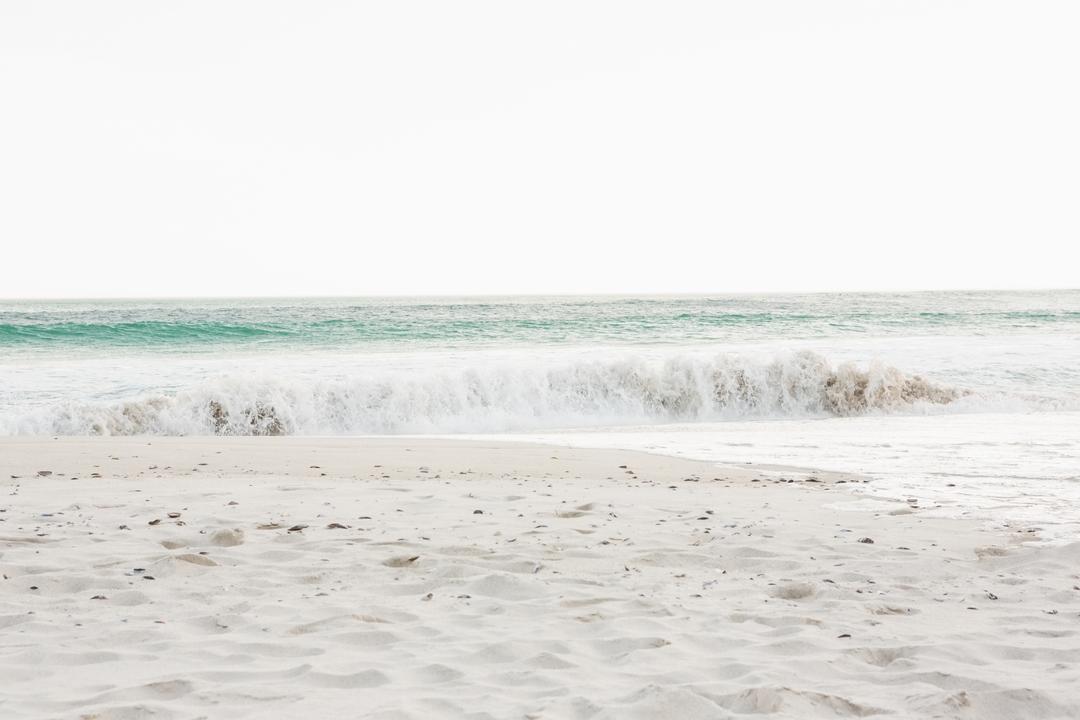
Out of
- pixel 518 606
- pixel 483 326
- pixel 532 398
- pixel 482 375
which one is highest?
pixel 483 326

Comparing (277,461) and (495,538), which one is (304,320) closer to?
(277,461)

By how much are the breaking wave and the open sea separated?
0.10ft

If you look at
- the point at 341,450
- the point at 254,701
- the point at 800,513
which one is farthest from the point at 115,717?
the point at 341,450

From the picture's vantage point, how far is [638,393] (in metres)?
15.6

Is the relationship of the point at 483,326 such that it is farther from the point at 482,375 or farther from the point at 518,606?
the point at 518,606

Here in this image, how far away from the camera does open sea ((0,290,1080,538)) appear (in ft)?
27.3

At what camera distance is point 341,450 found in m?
8.93

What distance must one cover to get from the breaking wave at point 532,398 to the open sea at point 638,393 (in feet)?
0.10

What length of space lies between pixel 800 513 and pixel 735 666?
2.82 m

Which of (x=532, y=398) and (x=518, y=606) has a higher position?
(x=518, y=606)

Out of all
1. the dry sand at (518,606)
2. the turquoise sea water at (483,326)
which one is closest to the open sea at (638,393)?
the turquoise sea water at (483,326)

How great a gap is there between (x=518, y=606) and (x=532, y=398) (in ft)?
38.0

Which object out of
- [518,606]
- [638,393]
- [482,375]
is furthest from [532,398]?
[518,606]

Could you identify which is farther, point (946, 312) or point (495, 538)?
point (946, 312)
